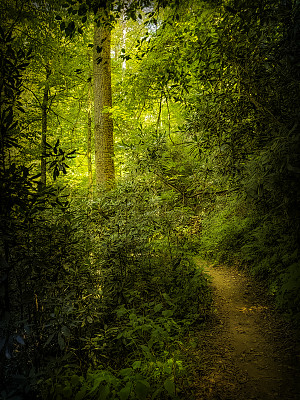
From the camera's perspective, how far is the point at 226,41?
141 inches

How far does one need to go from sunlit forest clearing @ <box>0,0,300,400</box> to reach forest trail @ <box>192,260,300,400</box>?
26 mm

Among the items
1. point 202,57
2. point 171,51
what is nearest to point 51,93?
point 171,51

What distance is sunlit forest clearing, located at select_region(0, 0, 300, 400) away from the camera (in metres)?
2.72

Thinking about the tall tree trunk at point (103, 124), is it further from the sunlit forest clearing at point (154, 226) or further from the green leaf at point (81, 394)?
the green leaf at point (81, 394)

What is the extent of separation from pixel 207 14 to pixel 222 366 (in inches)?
213

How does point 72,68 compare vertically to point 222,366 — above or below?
above

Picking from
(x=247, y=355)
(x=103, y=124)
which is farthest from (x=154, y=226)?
(x=103, y=124)

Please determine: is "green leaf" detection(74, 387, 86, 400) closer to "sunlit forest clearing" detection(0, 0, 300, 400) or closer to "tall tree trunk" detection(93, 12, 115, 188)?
"sunlit forest clearing" detection(0, 0, 300, 400)

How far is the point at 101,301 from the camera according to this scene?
12.8 feet

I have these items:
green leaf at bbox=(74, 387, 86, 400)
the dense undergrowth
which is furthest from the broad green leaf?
green leaf at bbox=(74, 387, 86, 400)

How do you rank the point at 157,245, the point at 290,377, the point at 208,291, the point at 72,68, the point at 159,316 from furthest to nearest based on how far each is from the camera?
the point at 72,68 < the point at 208,291 < the point at 157,245 < the point at 159,316 < the point at 290,377

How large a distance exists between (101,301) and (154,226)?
226 cm

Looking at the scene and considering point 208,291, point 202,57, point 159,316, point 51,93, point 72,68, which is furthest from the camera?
point 51,93

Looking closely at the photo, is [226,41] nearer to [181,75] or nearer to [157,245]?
[181,75]
